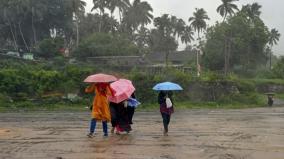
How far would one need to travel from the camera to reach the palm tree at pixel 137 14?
83.4m

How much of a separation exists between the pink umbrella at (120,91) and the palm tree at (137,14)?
68.1 metres

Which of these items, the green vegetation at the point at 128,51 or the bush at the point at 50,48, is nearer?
the green vegetation at the point at 128,51

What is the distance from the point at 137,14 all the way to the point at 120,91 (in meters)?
69.8

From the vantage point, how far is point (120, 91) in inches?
598

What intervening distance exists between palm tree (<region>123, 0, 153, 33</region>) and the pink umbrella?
223 feet

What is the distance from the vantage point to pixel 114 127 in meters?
15.6

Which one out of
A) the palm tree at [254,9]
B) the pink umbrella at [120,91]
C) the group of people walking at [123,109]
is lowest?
the group of people walking at [123,109]

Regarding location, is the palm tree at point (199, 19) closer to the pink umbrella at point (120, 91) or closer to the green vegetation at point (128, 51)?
the green vegetation at point (128, 51)

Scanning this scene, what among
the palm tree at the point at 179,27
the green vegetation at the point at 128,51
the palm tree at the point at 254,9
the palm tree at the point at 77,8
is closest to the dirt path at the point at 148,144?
the green vegetation at the point at 128,51

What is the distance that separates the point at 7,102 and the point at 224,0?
54.7 meters

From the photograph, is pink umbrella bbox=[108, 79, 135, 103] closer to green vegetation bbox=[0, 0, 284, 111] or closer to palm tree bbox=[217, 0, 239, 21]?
green vegetation bbox=[0, 0, 284, 111]

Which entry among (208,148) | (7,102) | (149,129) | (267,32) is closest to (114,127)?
(149,129)

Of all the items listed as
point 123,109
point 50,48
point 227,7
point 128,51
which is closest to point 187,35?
point 227,7

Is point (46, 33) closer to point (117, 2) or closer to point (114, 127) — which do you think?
point (117, 2)
